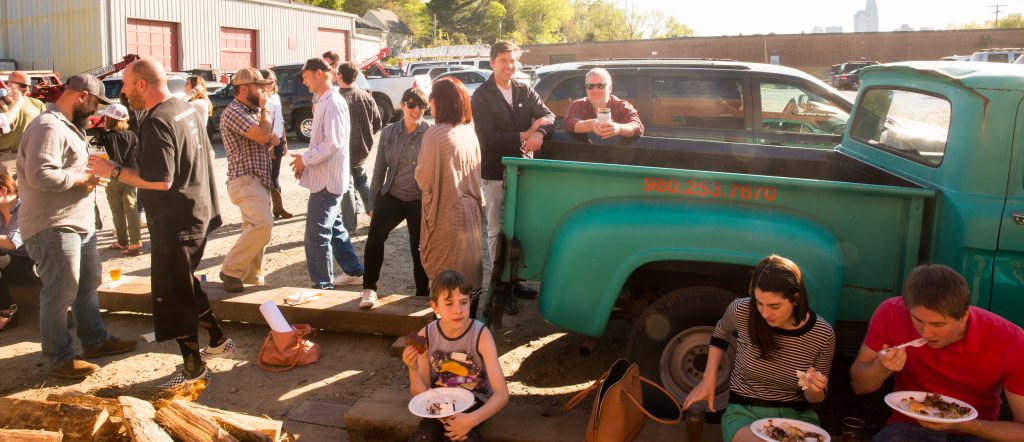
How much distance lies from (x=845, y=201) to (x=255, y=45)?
31.4 metres

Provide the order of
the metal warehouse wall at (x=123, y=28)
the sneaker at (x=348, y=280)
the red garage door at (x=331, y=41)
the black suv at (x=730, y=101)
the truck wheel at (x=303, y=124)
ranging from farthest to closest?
the red garage door at (x=331, y=41) < the metal warehouse wall at (x=123, y=28) < the truck wheel at (x=303, y=124) < the black suv at (x=730, y=101) < the sneaker at (x=348, y=280)

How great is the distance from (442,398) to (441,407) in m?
0.10

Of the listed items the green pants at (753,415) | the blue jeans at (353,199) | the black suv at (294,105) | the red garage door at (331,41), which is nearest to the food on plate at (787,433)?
the green pants at (753,415)

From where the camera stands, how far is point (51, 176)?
14.5 ft

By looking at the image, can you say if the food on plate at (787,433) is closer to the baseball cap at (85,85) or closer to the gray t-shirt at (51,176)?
the gray t-shirt at (51,176)

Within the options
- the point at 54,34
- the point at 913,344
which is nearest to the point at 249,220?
the point at 913,344

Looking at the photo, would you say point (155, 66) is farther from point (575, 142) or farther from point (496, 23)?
point (496, 23)

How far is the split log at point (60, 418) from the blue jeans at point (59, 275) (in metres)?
1.00

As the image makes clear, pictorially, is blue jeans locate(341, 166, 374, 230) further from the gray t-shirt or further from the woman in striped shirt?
the woman in striped shirt

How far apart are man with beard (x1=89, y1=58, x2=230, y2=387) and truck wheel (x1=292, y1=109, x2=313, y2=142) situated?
1234 centimetres

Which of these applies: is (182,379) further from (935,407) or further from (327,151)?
(935,407)

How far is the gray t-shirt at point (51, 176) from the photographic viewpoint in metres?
4.45

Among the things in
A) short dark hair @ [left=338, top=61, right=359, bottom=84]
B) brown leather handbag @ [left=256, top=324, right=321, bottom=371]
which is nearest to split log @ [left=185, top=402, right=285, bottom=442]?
brown leather handbag @ [left=256, top=324, right=321, bottom=371]

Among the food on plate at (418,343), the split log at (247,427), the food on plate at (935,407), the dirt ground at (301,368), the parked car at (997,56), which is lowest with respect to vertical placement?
the dirt ground at (301,368)
